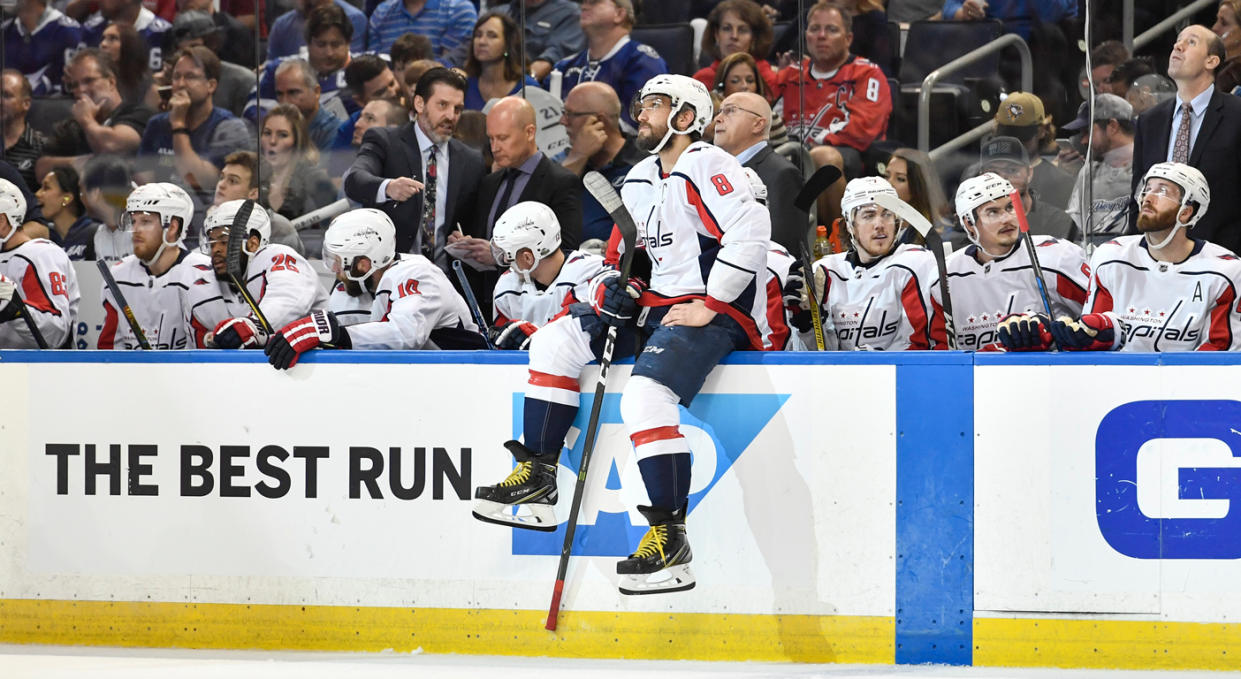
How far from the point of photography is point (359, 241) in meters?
5.03

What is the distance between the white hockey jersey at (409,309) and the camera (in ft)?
15.2

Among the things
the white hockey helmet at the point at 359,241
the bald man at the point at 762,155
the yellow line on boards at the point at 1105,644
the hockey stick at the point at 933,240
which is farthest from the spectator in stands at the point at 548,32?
the yellow line on boards at the point at 1105,644

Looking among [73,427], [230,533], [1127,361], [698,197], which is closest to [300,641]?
[230,533]

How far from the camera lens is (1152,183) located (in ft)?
15.5


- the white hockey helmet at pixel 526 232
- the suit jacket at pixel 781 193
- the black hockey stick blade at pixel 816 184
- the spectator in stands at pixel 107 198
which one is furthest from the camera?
the spectator in stands at pixel 107 198

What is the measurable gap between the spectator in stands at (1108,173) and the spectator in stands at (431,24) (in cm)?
286

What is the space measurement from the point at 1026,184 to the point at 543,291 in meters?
2.12

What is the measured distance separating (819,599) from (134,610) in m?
2.04

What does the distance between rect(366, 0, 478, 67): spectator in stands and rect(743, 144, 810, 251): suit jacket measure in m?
1.91

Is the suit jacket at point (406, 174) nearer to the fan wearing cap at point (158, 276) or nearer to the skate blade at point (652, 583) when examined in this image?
the fan wearing cap at point (158, 276)

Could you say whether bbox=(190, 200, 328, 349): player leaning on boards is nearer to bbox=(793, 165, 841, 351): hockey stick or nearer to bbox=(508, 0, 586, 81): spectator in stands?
bbox=(508, 0, 586, 81): spectator in stands

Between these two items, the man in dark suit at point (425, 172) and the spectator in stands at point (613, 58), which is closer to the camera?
the man in dark suit at point (425, 172)

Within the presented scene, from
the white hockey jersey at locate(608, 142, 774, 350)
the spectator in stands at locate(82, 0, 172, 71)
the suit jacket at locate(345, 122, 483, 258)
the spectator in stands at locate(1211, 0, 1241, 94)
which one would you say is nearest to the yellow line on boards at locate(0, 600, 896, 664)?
the white hockey jersey at locate(608, 142, 774, 350)

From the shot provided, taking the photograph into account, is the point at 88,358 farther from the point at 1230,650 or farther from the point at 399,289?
the point at 1230,650
